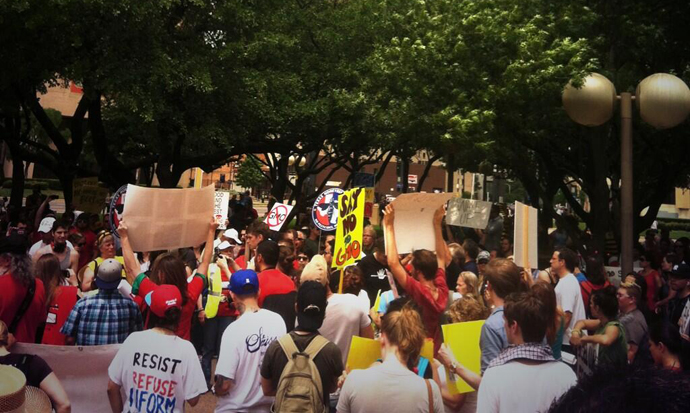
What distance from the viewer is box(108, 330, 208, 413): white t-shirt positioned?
4.34 metres

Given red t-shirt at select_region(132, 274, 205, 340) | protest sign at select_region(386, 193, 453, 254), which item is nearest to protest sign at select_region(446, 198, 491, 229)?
protest sign at select_region(386, 193, 453, 254)

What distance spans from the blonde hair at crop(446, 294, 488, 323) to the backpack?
1.42m

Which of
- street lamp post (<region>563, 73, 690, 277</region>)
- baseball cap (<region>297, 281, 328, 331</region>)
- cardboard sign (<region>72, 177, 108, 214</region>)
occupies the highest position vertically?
street lamp post (<region>563, 73, 690, 277</region>)

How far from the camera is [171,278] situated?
5.57 metres

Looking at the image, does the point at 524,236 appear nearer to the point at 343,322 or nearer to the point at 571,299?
the point at 571,299

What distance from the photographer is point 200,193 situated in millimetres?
7242

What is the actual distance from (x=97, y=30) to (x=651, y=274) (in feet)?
39.6

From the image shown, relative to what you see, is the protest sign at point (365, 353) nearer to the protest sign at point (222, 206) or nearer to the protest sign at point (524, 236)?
the protest sign at point (524, 236)

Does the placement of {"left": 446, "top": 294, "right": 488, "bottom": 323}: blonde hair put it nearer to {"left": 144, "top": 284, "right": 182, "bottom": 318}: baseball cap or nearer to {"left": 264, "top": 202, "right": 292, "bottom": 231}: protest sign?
{"left": 144, "top": 284, "right": 182, "bottom": 318}: baseball cap

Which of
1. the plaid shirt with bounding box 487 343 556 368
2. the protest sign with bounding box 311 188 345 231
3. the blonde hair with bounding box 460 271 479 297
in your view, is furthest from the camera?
the protest sign with bounding box 311 188 345 231

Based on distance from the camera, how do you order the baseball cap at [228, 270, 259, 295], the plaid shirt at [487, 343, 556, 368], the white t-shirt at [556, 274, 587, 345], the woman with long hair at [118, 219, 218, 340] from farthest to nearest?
the white t-shirt at [556, 274, 587, 345], the woman with long hair at [118, 219, 218, 340], the baseball cap at [228, 270, 259, 295], the plaid shirt at [487, 343, 556, 368]

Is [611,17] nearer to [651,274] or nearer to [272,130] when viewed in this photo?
[651,274]

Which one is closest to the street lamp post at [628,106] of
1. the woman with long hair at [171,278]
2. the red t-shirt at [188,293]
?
the woman with long hair at [171,278]

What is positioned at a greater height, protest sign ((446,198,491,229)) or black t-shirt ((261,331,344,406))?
protest sign ((446,198,491,229))
